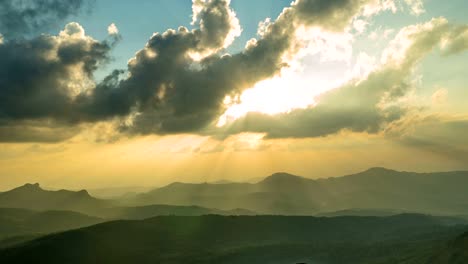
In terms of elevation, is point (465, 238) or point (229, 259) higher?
point (465, 238)

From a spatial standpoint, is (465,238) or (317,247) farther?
(317,247)

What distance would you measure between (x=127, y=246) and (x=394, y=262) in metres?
116

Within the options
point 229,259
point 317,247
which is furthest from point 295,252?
point 229,259

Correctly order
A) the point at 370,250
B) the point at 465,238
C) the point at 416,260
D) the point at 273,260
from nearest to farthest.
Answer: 1. the point at 465,238
2. the point at 416,260
3. the point at 273,260
4. the point at 370,250

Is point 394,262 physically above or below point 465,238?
below

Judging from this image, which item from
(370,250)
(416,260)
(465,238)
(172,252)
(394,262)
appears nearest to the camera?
(465,238)

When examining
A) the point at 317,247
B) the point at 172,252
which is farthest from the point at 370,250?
the point at 172,252

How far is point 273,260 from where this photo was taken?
6319 inches

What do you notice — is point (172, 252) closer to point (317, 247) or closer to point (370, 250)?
point (317, 247)

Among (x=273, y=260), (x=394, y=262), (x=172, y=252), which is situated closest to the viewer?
(x=394, y=262)

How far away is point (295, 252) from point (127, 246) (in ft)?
255

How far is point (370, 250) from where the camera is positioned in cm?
17400

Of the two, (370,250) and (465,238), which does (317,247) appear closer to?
(370,250)

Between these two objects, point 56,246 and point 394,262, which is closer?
point 394,262
